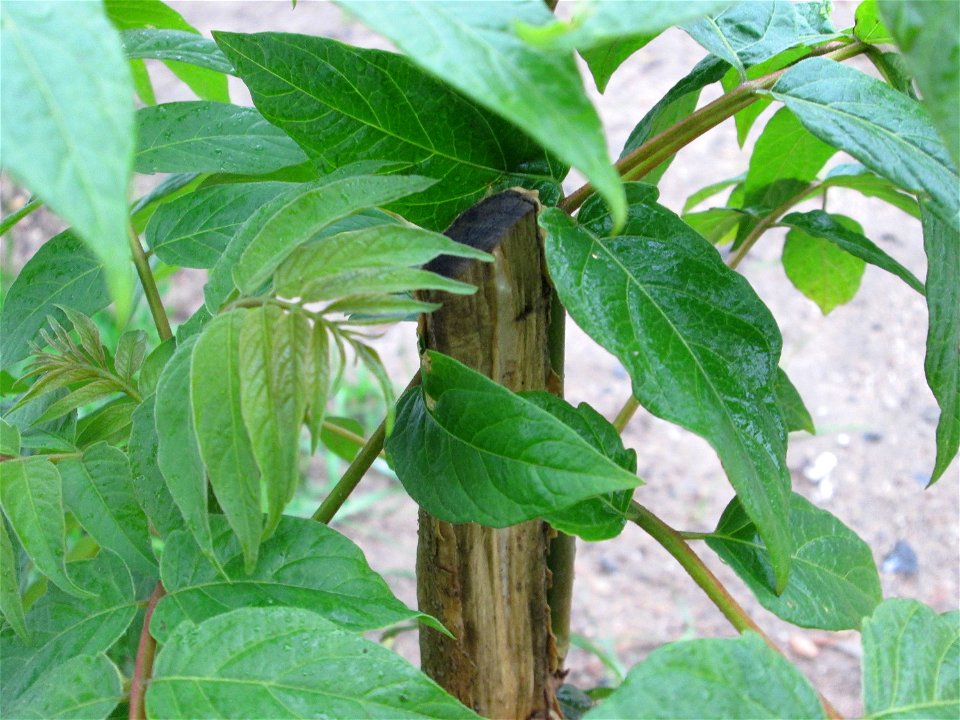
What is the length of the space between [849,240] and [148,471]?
1.39ft

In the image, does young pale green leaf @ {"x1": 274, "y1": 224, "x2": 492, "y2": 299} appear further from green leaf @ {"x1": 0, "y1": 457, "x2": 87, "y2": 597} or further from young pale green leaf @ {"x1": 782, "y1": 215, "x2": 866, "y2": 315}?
young pale green leaf @ {"x1": 782, "y1": 215, "x2": 866, "y2": 315}

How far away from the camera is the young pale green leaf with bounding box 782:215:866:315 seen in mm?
760

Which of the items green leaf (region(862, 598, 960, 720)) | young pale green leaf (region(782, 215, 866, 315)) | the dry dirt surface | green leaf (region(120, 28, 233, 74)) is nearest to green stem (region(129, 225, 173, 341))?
green leaf (region(120, 28, 233, 74))

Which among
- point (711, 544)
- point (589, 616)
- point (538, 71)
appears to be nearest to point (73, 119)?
point (538, 71)

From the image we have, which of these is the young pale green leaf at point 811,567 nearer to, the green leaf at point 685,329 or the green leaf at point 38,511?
the green leaf at point 685,329

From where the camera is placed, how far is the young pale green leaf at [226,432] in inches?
12.8

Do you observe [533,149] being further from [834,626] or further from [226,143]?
[834,626]

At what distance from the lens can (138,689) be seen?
38 cm

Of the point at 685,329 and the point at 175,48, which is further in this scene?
the point at 175,48

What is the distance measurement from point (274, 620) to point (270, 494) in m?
0.07

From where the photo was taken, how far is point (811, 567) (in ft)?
1.67

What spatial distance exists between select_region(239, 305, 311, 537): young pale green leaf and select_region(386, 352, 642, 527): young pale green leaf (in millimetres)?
100

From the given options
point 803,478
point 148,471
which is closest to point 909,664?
point 148,471

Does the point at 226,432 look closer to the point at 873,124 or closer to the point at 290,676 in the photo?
the point at 290,676
